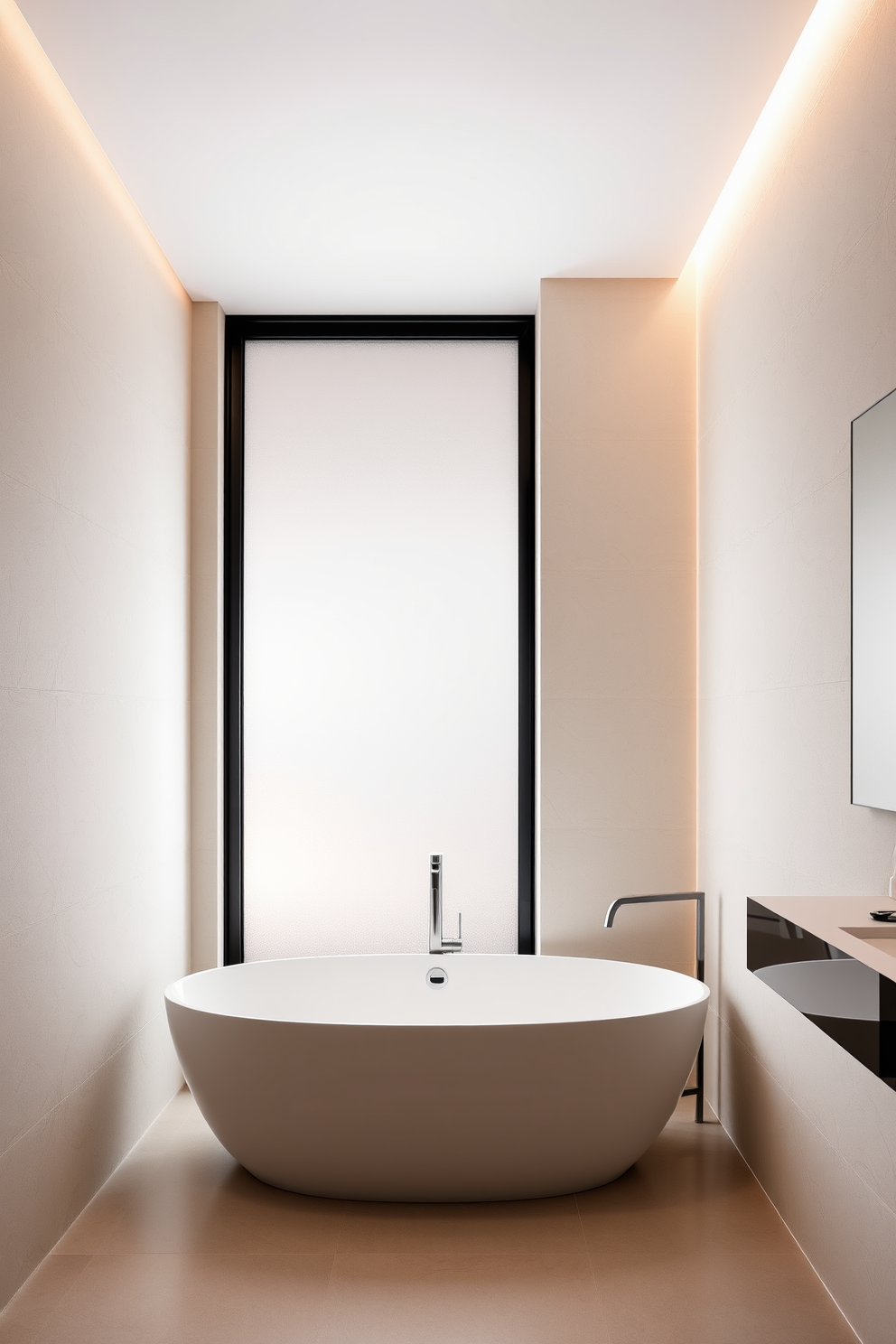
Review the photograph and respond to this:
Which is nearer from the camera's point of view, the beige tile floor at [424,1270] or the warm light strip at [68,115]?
the beige tile floor at [424,1270]

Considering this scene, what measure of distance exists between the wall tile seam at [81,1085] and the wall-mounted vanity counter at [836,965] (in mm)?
1568

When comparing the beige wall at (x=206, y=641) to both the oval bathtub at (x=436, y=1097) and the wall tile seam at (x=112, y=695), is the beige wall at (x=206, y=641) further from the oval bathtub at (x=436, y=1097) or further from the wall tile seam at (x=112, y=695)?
the oval bathtub at (x=436, y=1097)

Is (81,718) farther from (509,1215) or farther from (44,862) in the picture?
(509,1215)

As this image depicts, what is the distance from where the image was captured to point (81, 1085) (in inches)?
105

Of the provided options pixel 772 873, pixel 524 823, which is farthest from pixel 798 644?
pixel 524 823

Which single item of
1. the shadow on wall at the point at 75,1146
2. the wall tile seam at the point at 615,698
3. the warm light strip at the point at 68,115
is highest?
the warm light strip at the point at 68,115

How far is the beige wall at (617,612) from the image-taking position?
359cm

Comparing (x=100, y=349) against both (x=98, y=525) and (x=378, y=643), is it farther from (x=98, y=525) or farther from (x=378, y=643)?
(x=378, y=643)

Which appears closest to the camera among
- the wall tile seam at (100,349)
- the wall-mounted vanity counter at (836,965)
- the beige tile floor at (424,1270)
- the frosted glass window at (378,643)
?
the wall-mounted vanity counter at (836,965)

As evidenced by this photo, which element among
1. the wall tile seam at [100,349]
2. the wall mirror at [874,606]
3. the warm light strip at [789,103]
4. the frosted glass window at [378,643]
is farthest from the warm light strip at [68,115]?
the wall mirror at [874,606]

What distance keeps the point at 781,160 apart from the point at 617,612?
146 centimetres

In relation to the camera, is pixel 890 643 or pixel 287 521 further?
pixel 287 521

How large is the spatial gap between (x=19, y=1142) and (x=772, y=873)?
186 cm

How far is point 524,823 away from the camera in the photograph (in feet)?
12.5
